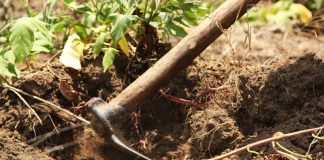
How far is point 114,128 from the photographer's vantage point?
2.58m

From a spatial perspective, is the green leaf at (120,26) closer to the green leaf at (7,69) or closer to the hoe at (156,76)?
the hoe at (156,76)

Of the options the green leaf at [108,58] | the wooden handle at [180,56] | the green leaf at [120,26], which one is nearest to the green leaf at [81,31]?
the green leaf at [108,58]

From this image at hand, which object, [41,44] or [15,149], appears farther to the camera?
[41,44]

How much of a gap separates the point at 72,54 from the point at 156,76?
0.50 meters

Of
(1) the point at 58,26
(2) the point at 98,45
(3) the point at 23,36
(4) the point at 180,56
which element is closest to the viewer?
(3) the point at 23,36

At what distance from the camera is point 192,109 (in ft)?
9.55

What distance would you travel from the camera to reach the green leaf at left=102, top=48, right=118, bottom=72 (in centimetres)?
284

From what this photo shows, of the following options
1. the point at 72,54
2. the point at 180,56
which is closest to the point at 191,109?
the point at 180,56

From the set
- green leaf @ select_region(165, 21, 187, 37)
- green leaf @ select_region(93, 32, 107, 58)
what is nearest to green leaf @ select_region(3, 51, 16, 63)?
green leaf @ select_region(93, 32, 107, 58)

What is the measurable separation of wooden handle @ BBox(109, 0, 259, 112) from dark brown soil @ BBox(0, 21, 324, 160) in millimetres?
233

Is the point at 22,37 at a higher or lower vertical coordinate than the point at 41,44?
higher

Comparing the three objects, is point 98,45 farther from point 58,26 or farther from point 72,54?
point 58,26

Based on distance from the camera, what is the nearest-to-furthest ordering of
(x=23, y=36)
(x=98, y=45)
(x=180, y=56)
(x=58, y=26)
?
1. (x=23, y=36)
2. (x=180, y=56)
3. (x=98, y=45)
4. (x=58, y=26)

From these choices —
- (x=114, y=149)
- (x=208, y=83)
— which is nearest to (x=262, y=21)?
(x=208, y=83)
